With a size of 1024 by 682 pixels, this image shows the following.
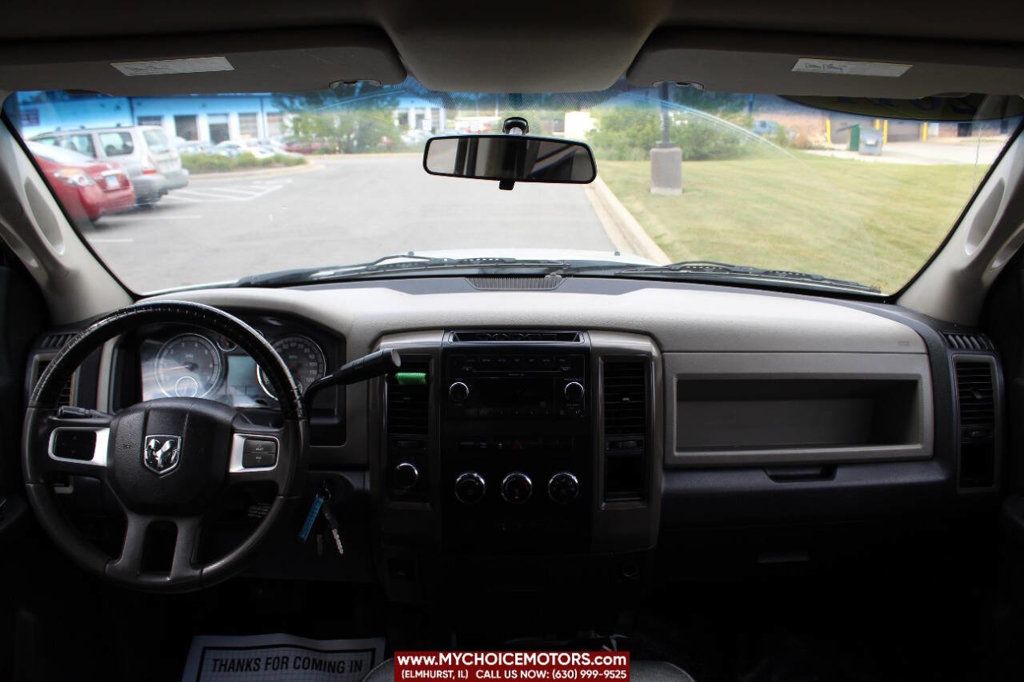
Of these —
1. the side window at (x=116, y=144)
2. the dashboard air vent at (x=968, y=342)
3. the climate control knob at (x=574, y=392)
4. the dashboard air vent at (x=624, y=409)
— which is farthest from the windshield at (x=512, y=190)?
the climate control knob at (x=574, y=392)

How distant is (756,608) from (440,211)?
232cm

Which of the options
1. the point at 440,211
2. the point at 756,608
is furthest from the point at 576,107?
the point at 756,608

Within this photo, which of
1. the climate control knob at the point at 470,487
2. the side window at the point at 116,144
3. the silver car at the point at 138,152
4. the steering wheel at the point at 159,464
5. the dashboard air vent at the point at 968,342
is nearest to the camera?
the steering wheel at the point at 159,464

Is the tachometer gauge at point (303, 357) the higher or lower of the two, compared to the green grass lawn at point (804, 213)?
lower

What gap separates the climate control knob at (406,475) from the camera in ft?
9.00

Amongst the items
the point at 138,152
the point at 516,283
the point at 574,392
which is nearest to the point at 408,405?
the point at 574,392

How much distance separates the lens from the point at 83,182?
132 inches

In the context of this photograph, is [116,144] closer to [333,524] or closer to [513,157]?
[513,157]

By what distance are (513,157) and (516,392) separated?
0.82m

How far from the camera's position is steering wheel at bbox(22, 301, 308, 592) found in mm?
2252

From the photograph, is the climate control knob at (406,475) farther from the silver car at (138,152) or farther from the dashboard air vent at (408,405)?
the silver car at (138,152)

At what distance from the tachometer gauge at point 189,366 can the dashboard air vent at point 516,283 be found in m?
1.03

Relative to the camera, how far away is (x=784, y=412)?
310 cm

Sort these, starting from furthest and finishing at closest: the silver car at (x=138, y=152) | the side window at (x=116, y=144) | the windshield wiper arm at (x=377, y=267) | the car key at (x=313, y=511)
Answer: the side window at (x=116, y=144), the silver car at (x=138, y=152), the windshield wiper arm at (x=377, y=267), the car key at (x=313, y=511)
